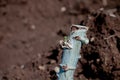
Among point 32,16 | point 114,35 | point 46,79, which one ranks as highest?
point 32,16

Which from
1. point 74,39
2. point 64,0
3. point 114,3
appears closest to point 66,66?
point 74,39

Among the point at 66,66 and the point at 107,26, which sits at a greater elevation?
the point at 107,26

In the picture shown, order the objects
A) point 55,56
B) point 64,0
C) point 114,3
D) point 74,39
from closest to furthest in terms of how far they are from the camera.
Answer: point 74,39, point 55,56, point 114,3, point 64,0

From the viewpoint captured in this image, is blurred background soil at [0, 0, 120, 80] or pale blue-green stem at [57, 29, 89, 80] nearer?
pale blue-green stem at [57, 29, 89, 80]

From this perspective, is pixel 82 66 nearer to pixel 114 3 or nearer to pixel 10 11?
pixel 114 3

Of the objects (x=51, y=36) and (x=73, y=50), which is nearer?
(x=73, y=50)

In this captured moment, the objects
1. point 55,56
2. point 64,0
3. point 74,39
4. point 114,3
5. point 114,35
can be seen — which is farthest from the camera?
point 64,0

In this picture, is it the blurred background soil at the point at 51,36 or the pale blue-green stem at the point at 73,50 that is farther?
the blurred background soil at the point at 51,36

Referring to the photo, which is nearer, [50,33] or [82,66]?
[82,66]
